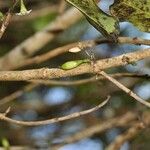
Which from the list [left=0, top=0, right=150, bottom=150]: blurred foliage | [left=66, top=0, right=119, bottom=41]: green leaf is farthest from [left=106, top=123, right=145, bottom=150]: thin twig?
[left=66, top=0, right=119, bottom=41]: green leaf

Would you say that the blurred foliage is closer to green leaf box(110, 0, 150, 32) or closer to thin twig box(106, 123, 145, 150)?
thin twig box(106, 123, 145, 150)

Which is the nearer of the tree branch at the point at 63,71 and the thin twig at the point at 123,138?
the tree branch at the point at 63,71

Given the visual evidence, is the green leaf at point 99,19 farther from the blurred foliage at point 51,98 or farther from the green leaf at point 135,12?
the blurred foliage at point 51,98

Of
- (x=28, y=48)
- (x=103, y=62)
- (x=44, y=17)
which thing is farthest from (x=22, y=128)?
(x=103, y=62)

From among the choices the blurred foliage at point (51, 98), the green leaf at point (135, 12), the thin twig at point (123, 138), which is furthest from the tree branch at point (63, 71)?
the blurred foliage at point (51, 98)

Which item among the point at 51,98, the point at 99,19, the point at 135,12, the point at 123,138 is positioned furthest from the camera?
the point at 51,98

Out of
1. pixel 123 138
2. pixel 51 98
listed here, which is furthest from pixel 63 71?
pixel 51 98

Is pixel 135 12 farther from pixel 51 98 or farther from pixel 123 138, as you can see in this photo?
pixel 51 98
